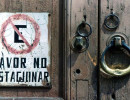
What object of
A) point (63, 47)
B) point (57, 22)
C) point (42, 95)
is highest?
point (57, 22)

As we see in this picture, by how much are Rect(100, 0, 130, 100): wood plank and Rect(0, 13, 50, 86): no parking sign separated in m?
0.29

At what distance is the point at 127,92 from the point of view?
116 cm

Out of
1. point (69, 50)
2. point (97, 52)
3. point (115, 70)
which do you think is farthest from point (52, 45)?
point (115, 70)

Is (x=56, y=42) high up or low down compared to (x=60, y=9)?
down

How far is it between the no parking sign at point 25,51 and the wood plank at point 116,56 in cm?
29

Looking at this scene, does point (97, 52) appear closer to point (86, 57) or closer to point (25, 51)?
point (86, 57)

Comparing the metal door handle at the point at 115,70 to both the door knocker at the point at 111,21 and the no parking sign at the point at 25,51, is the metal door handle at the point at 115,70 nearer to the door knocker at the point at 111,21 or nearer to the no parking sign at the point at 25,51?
the door knocker at the point at 111,21

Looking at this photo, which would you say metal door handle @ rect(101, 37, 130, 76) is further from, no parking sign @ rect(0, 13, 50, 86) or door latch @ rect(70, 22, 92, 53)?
no parking sign @ rect(0, 13, 50, 86)

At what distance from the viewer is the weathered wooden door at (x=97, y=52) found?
1.16 metres

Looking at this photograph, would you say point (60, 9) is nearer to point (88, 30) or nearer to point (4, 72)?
point (88, 30)

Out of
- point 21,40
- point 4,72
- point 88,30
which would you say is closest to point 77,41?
point 88,30

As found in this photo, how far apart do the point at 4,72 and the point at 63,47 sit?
13.3 inches

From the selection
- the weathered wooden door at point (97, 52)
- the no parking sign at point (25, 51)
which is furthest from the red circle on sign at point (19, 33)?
the weathered wooden door at point (97, 52)

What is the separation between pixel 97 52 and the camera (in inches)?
45.9
